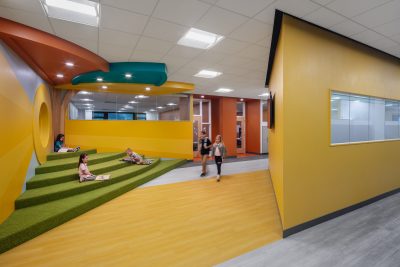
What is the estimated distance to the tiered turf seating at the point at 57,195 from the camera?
2832mm

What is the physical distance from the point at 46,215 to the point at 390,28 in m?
6.66

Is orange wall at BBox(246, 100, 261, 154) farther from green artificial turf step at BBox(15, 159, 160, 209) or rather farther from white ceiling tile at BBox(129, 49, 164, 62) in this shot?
green artificial turf step at BBox(15, 159, 160, 209)

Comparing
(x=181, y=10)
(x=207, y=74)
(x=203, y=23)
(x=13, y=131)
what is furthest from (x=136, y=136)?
(x=181, y=10)

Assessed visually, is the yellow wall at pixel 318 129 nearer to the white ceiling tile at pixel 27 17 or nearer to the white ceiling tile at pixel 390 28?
the white ceiling tile at pixel 390 28

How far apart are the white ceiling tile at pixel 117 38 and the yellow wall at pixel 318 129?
274 cm

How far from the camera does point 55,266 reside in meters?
2.28

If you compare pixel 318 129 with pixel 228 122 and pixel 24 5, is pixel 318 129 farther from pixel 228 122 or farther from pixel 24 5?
pixel 228 122

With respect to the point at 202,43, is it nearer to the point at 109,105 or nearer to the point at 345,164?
the point at 345,164

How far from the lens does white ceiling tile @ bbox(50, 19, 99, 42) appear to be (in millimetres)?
3088

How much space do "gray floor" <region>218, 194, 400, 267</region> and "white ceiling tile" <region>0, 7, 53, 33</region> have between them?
4409mm

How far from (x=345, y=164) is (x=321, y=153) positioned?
2.53 feet

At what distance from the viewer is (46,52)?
371 centimetres

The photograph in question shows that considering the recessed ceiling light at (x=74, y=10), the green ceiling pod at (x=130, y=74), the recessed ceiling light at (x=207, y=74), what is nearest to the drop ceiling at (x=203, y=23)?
the recessed ceiling light at (x=74, y=10)

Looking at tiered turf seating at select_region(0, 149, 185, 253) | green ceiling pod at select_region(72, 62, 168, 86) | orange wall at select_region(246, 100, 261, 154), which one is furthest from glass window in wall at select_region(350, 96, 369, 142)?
orange wall at select_region(246, 100, 261, 154)
